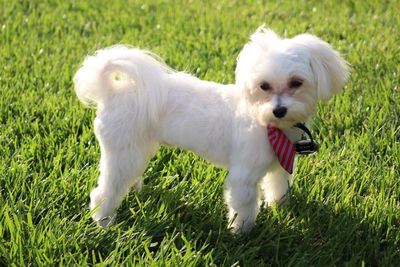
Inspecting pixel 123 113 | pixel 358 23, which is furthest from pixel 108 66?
pixel 358 23

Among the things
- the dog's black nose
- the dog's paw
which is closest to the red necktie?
the dog's black nose

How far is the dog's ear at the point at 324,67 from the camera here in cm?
291

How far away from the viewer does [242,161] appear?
311cm

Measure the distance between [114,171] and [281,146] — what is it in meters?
0.98

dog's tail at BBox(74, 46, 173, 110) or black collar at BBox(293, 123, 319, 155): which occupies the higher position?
dog's tail at BBox(74, 46, 173, 110)

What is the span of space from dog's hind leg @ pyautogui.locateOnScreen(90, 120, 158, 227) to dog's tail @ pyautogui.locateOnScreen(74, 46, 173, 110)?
251 mm

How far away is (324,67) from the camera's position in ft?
9.63

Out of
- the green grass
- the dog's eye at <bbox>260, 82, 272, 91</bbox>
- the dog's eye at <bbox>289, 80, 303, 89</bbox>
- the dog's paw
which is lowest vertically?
the dog's paw

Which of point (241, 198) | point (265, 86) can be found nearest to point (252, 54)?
point (265, 86)

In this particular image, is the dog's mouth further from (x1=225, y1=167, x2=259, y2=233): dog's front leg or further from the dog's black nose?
(x1=225, y1=167, x2=259, y2=233): dog's front leg

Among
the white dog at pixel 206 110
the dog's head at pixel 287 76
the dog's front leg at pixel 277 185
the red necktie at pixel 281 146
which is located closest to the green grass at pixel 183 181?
the dog's front leg at pixel 277 185

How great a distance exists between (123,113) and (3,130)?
4.23 feet

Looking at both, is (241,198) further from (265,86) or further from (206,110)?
(265,86)

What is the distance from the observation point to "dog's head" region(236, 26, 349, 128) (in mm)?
2850
